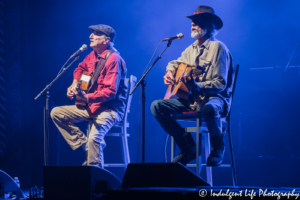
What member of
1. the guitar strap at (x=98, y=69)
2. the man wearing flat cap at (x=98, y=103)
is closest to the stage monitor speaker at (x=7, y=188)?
the man wearing flat cap at (x=98, y=103)

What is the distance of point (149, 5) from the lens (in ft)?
16.3

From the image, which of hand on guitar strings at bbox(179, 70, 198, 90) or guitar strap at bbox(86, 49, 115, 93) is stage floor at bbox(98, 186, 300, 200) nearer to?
hand on guitar strings at bbox(179, 70, 198, 90)

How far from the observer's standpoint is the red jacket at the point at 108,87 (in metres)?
3.81

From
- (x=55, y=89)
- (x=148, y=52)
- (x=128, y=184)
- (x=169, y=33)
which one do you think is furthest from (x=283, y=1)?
(x=128, y=184)

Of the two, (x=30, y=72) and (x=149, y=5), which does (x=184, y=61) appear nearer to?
(x=149, y=5)

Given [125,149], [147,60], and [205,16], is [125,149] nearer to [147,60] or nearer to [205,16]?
[147,60]

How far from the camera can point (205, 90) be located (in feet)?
10.5

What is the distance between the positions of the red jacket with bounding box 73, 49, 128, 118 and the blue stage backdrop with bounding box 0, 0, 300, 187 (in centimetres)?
82

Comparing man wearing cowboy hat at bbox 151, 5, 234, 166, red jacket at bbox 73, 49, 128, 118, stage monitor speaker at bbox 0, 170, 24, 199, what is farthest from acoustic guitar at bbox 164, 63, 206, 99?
stage monitor speaker at bbox 0, 170, 24, 199

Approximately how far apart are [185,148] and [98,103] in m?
1.19

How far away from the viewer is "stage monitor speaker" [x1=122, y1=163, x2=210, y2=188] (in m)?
1.89

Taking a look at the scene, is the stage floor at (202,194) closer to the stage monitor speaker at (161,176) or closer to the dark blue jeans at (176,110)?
the stage monitor speaker at (161,176)

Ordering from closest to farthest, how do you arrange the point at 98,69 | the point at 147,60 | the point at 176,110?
the point at 176,110
the point at 98,69
the point at 147,60

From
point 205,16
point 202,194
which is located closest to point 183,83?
point 205,16
